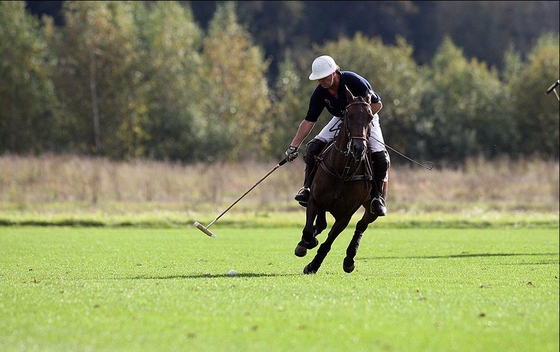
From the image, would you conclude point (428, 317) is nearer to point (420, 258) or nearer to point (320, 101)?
point (320, 101)

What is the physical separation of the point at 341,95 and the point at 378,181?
1.36 metres

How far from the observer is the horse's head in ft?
48.5

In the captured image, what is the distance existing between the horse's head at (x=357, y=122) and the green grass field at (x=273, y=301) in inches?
68.9

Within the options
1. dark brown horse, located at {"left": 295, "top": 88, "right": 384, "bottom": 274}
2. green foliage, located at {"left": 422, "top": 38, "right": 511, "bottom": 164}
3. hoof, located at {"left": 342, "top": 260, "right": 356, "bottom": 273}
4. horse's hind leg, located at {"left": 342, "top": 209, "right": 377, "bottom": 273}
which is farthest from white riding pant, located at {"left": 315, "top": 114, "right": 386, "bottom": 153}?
green foliage, located at {"left": 422, "top": 38, "right": 511, "bottom": 164}

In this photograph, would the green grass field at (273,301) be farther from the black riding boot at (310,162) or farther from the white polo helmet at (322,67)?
the white polo helmet at (322,67)

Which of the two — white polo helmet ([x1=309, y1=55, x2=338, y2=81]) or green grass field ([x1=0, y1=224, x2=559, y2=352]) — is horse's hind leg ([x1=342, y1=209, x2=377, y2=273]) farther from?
white polo helmet ([x1=309, y1=55, x2=338, y2=81])

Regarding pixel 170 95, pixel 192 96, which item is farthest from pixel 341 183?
pixel 192 96

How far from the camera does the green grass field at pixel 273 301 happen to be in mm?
8945

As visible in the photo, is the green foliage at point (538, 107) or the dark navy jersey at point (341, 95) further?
the green foliage at point (538, 107)

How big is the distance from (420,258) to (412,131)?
48672mm

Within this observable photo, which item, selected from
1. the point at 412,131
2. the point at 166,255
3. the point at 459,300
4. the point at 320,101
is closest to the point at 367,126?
the point at 320,101

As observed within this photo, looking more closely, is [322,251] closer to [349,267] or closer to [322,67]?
[349,267]

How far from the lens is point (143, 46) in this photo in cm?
7275

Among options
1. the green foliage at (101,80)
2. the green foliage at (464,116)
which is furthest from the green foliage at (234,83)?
the green foliage at (464,116)
